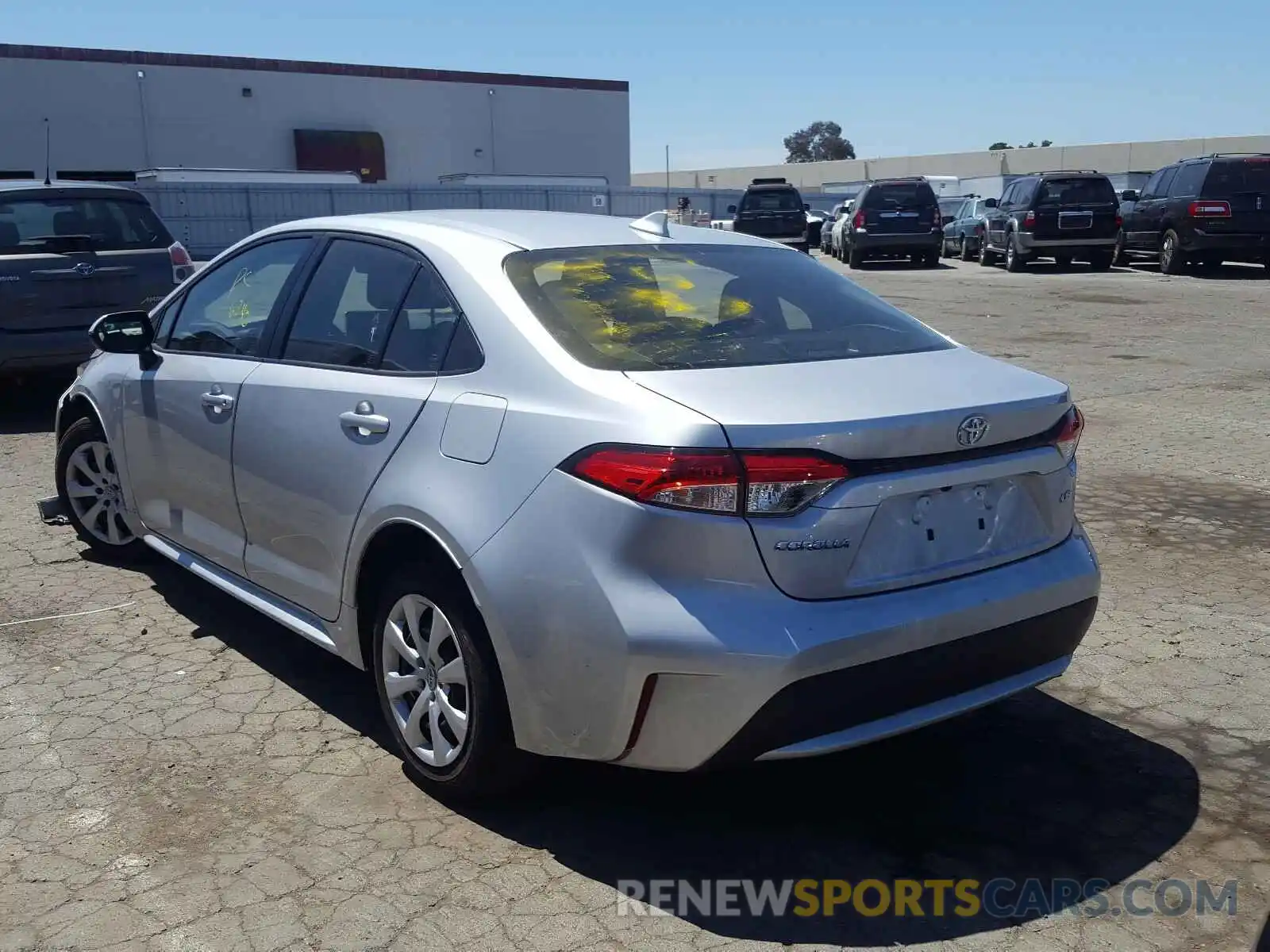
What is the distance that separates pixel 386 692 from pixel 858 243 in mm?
24921

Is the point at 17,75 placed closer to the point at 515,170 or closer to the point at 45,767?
the point at 515,170

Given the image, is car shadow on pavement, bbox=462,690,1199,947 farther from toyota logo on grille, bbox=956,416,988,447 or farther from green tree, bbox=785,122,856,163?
green tree, bbox=785,122,856,163

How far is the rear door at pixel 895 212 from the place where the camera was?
27.1 metres

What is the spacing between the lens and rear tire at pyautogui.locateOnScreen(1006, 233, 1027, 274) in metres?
25.1

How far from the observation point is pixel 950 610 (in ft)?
10.3

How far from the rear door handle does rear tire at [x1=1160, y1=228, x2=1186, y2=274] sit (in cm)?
2060

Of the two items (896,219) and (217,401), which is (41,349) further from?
(896,219)

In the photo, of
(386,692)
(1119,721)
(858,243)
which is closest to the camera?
(386,692)

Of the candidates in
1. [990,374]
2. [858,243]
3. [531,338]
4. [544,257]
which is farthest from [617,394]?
[858,243]

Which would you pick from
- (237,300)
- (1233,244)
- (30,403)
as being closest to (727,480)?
(237,300)

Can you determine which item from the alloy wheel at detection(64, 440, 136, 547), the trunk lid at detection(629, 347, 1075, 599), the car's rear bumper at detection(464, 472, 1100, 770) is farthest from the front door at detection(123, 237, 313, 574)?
the trunk lid at detection(629, 347, 1075, 599)

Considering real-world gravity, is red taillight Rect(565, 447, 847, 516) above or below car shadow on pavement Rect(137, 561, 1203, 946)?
above

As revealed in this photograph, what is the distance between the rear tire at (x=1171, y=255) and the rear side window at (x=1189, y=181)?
68 centimetres

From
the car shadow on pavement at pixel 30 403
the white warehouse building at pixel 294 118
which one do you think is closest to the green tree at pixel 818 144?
the white warehouse building at pixel 294 118
